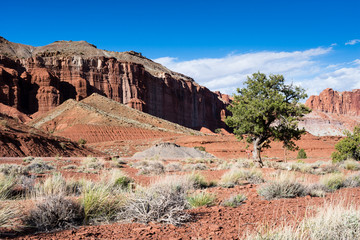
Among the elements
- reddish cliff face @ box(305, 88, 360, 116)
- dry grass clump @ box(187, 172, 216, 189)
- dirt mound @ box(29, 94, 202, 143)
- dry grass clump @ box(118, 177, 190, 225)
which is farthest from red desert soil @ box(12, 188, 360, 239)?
reddish cliff face @ box(305, 88, 360, 116)

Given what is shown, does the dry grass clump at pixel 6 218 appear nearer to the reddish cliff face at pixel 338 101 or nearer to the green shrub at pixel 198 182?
the green shrub at pixel 198 182

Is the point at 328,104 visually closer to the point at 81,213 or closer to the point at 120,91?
the point at 120,91

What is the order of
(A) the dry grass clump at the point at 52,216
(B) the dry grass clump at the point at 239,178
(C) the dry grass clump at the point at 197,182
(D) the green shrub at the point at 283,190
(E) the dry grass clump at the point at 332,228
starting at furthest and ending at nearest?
(B) the dry grass clump at the point at 239,178
(C) the dry grass clump at the point at 197,182
(D) the green shrub at the point at 283,190
(A) the dry grass clump at the point at 52,216
(E) the dry grass clump at the point at 332,228

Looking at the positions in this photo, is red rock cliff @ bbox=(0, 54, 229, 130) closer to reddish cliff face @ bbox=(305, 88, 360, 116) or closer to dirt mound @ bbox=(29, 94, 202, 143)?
dirt mound @ bbox=(29, 94, 202, 143)

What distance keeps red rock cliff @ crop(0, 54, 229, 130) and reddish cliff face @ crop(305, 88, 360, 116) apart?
11113 cm

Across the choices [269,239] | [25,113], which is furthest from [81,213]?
[25,113]

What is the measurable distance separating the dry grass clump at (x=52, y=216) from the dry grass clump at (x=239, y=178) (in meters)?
6.13

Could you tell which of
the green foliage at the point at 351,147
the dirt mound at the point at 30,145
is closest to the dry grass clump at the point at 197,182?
the green foliage at the point at 351,147

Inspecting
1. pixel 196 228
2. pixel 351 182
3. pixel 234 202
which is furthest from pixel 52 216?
pixel 351 182

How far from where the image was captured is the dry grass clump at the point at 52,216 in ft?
14.4

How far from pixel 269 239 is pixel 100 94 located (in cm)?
8636

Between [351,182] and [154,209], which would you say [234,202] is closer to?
[154,209]

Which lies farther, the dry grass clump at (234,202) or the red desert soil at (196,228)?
the dry grass clump at (234,202)

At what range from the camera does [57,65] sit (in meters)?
84.8
